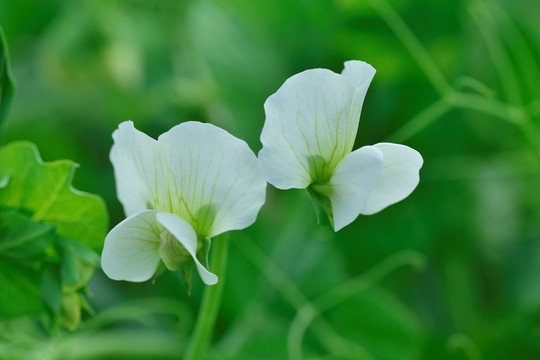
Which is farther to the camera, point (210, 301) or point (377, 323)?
point (377, 323)

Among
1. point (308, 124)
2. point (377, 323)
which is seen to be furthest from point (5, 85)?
point (377, 323)

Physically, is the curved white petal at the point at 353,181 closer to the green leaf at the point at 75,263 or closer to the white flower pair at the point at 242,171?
the white flower pair at the point at 242,171

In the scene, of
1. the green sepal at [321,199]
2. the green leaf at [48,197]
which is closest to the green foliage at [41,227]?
the green leaf at [48,197]

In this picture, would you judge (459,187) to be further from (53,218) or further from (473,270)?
(53,218)

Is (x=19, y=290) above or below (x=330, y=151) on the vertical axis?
below

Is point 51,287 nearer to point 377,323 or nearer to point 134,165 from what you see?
point 134,165
